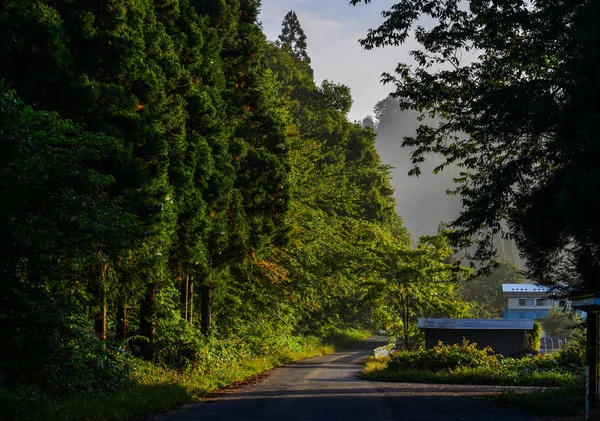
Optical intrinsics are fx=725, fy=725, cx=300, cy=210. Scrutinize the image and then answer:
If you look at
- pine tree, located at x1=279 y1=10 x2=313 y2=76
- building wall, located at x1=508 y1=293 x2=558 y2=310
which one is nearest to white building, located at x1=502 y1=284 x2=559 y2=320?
building wall, located at x1=508 y1=293 x2=558 y2=310

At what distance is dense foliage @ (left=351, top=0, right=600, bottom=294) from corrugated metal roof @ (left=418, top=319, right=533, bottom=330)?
25673mm

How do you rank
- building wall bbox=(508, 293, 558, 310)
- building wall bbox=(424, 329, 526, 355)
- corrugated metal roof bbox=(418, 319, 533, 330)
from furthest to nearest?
1. building wall bbox=(508, 293, 558, 310)
2. building wall bbox=(424, 329, 526, 355)
3. corrugated metal roof bbox=(418, 319, 533, 330)

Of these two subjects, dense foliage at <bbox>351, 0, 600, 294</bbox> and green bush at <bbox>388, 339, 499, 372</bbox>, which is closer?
dense foliage at <bbox>351, 0, 600, 294</bbox>

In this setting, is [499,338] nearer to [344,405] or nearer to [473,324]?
[473,324]

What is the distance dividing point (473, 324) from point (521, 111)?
31.8 m

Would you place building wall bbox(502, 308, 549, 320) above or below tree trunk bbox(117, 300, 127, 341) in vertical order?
below

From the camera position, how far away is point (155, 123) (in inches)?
808

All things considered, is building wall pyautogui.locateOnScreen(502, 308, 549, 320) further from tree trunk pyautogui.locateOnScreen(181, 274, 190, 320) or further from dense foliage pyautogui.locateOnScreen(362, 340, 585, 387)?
tree trunk pyautogui.locateOnScreen(181, 274, 190, 320)

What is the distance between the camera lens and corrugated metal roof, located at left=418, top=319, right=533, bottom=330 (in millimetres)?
44844

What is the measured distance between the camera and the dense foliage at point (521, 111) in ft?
49.0

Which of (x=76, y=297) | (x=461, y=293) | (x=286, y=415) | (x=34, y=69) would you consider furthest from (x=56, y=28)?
(x=461, y=293)

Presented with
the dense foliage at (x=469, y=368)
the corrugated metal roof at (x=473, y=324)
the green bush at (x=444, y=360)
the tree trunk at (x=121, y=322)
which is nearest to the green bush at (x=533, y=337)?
the corrugated metal roof at (x=473, y=324)

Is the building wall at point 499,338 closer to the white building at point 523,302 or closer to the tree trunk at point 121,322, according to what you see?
the tree trunk at point 121,322

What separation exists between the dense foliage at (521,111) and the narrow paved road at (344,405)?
3.86 metres
